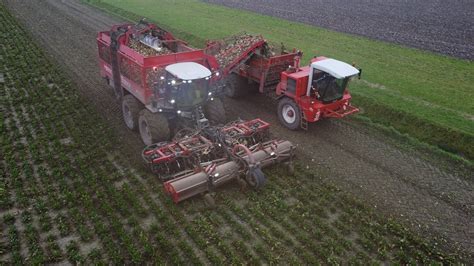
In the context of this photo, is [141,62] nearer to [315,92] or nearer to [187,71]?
[187,71]

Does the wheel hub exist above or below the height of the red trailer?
below

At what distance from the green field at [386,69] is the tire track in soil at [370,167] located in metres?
1.66

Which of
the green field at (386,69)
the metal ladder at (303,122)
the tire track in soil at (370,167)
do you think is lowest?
the tire track in soil at (370,167)

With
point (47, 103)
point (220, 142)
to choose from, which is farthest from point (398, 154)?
point (47, 103)

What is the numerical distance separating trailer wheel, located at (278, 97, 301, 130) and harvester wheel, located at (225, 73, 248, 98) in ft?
8.44

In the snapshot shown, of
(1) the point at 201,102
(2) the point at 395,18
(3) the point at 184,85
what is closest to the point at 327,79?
(1) the point at 201,102

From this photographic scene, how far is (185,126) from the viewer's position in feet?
35.6

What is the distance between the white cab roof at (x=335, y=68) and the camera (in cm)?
1069

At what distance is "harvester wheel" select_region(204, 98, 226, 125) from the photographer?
11.5 meters

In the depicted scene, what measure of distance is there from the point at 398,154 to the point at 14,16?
88.1 feet

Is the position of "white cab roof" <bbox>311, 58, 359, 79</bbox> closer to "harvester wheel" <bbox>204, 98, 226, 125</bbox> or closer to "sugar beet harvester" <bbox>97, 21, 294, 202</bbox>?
"sugar beet harvester" <bbox>97, 21, 294, 202</bbox>

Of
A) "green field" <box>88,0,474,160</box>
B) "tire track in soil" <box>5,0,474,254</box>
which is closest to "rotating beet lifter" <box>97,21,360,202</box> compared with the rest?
"tire track in soil" <box>5,0,474,254</box>

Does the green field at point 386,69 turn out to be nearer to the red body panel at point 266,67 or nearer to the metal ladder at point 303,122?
the metal ladder at point 303,122

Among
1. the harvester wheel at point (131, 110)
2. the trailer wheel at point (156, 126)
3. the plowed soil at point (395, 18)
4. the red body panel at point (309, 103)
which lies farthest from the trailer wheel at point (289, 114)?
the plowed soil at point (395, 18)
